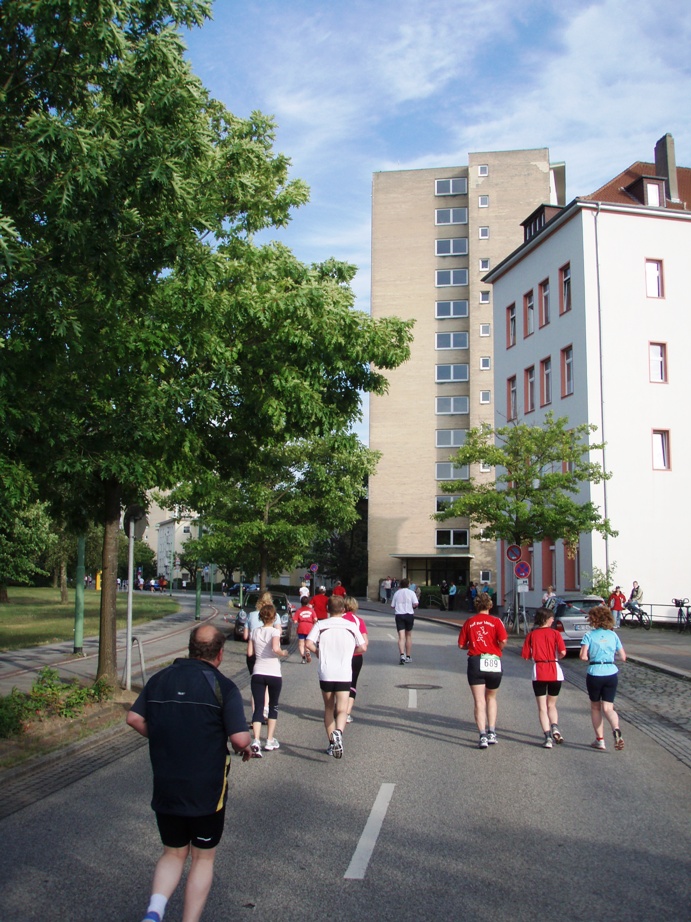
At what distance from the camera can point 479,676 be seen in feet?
34.4

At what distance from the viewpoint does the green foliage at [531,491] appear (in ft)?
96.3

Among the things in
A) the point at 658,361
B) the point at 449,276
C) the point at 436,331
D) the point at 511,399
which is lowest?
the point at 511,399

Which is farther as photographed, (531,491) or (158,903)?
(531,491)

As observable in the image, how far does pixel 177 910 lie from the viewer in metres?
5.14

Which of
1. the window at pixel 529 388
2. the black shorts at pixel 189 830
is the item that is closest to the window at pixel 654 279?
the window at pixel 529 388

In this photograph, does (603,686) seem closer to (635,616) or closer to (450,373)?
(635,616)

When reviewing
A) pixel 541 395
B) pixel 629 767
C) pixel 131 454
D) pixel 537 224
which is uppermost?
pixel 537 224

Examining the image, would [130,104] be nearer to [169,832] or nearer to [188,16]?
[188,16]

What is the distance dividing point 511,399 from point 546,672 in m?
35.7

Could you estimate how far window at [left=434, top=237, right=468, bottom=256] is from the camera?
222 feet

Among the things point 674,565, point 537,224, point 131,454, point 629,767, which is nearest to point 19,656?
point 131,454

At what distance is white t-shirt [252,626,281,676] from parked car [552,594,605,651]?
466 inches

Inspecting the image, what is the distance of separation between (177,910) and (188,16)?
24.4 ft

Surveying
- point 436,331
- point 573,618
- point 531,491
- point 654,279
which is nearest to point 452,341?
point 436,331
